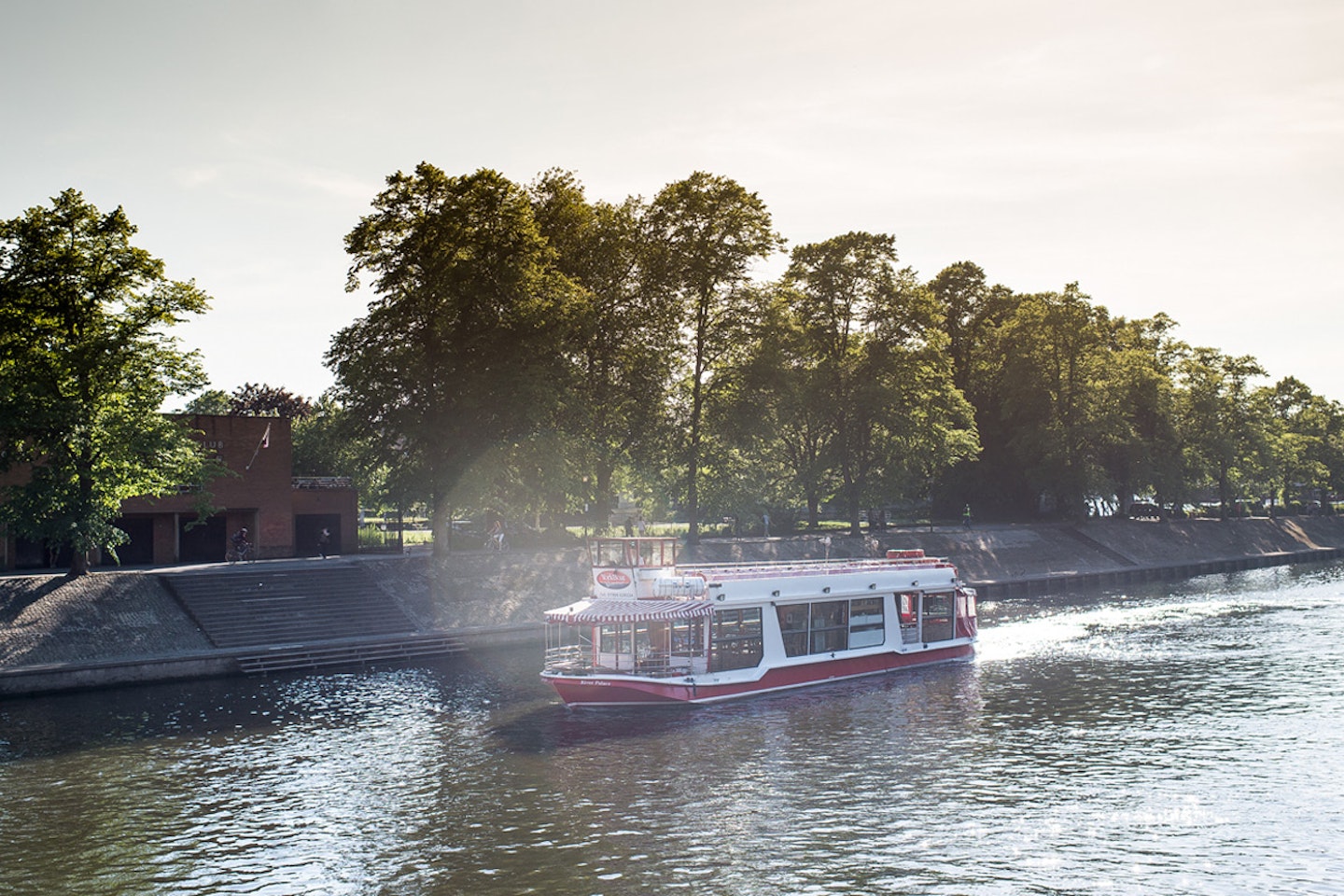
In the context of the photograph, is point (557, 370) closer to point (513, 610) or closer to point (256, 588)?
point (513, 610)

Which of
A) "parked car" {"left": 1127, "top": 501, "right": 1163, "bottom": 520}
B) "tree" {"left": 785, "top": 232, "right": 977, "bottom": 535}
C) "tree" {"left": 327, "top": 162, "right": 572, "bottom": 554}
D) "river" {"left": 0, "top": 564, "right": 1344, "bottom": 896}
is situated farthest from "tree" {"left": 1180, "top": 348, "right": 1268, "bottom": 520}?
"tree" {"left": 327, "top": 162, "right": 572, "bottom": 554}

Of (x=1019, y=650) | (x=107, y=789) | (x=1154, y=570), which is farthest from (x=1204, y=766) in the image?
(x=1154, y=570)

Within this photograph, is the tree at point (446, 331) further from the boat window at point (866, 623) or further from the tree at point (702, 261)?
the boat window at point (866, 623)

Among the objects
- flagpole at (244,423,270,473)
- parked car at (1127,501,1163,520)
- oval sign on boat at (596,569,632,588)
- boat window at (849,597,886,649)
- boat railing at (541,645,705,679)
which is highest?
flagpole at (244,423,270,473)

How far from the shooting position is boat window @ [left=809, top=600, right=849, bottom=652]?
45125mm

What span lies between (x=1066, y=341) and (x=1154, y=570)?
72.4 feet

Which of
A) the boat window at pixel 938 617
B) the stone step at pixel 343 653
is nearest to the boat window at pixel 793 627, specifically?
the boat window at pixel 938 617

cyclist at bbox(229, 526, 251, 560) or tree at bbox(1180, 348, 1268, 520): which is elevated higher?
tree at bbox(1180, 348, 1268, 520)

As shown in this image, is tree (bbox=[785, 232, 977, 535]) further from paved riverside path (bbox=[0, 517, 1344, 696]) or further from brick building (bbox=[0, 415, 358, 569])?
brick building (bbox=[0, 415, 358, 569])

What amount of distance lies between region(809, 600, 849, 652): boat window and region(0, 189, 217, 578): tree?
30824 mm

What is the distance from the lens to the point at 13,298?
48.7 metres

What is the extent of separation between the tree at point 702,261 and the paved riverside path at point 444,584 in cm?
1069

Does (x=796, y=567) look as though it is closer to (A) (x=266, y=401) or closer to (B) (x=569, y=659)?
(B) (x=569, y=659)

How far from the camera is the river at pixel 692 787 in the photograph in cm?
2333
